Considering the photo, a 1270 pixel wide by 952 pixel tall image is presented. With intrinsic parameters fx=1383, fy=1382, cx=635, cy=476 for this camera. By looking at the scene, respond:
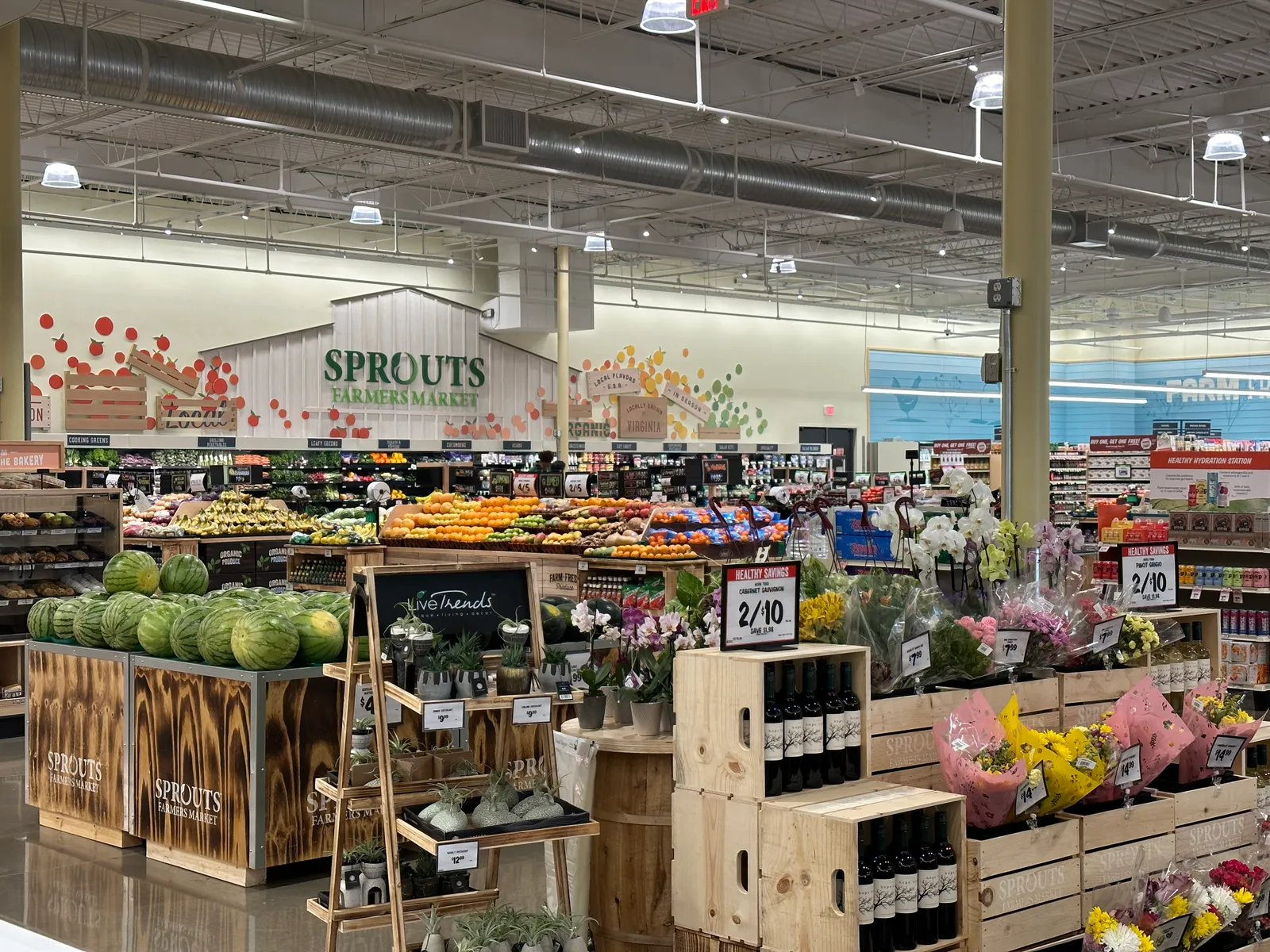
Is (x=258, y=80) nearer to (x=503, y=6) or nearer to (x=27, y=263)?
(x=503, y=6)

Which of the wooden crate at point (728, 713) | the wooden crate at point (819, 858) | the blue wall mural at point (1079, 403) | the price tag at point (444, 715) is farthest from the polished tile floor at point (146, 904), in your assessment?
the blue wall mural at point (1079, 403)

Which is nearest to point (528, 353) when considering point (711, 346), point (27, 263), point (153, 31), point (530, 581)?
point (711, 346)

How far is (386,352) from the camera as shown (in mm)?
21688

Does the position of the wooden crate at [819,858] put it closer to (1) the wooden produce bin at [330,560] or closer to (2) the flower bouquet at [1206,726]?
(2) the flower bouquet at [1206,726]

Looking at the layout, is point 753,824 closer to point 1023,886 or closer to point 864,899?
point 864,899

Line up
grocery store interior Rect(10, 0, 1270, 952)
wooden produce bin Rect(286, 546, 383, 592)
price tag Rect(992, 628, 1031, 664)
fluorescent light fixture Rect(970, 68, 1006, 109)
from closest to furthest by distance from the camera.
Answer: grocery store interior Rect(10, 0, 1270, 952), price tag Rect(992, 628, 1031, 664), fluorescent light fixture Rect(970, 68, 1006, 109), wooden produce bin Rect(286, 546, 383, 592)

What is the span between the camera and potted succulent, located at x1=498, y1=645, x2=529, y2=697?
4.14 m

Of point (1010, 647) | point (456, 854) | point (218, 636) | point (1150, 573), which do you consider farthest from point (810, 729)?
point (218, 636)

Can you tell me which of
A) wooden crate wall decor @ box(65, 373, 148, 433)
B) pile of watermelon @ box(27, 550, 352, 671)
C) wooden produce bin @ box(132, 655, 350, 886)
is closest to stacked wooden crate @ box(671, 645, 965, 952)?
pile of watermelon @ box(27, 550, 352, 671)

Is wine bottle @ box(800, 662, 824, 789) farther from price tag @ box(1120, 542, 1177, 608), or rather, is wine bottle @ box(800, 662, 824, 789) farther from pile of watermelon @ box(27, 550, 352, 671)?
pile of watermelon @ box(27, 550, 352, 671)

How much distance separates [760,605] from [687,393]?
22434 millimetres

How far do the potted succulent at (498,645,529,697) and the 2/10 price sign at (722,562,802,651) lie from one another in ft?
2.60

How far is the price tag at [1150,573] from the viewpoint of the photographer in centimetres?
487

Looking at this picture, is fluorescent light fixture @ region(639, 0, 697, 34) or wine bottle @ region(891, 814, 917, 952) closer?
wine bottle @ region(891, 814, 917, 952)
